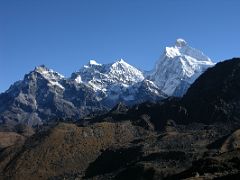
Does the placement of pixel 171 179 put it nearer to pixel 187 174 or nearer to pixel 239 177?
pixel 187 174

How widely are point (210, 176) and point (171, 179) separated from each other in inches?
1370

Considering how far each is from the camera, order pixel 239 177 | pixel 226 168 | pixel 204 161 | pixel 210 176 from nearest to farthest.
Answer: pixel 239 177
pixel 210 176
pixel 226 168
pixel 204 161

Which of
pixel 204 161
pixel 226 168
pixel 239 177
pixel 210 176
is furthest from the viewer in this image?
pixel 204 161

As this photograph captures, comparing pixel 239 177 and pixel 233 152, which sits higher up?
pixel 233 152

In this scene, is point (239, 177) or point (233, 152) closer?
point (239, 177)

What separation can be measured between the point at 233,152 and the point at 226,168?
73.5 feet

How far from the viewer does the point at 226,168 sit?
456ft

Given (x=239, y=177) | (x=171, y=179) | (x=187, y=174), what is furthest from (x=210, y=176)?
(x=171, y=179)

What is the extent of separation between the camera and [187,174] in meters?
147

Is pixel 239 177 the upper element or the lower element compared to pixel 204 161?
lower

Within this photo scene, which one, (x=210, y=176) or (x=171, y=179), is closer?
(x=210, y=176)

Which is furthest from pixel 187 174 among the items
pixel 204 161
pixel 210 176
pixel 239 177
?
pixel 239 177

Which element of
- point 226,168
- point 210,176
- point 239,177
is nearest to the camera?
point 239,177

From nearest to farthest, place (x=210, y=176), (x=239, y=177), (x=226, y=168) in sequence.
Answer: (x=239, y=177), (x=210, y=176), (x=226, y=168)
